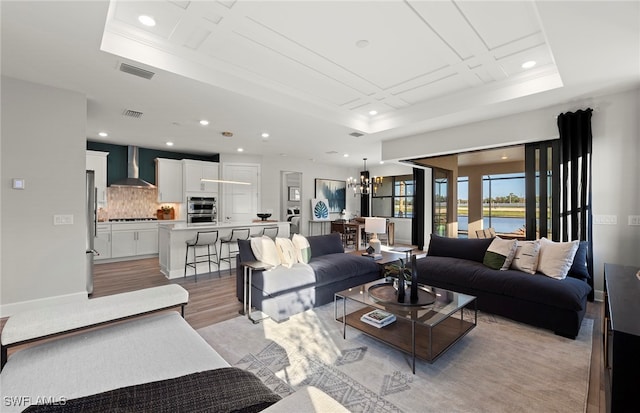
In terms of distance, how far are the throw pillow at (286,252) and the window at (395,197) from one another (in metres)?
6.68

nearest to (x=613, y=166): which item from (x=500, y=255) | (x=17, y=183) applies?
(x=500, y=255)

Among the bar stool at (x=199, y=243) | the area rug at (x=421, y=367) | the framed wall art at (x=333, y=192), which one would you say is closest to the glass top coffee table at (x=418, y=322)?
the area rug at (x=421, y=367)

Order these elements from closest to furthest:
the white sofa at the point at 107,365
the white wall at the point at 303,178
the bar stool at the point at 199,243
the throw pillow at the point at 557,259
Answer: the white sofa at the point at 107,365 → the throw pillow at the point at 557,259 → the bar stool at the point at 199,243 → the white wall at the point at 303,178

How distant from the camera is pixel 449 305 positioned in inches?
101

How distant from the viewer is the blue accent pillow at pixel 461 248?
158 inches

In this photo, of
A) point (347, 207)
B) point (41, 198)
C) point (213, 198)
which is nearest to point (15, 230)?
point (41, 198)

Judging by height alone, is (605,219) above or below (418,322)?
above

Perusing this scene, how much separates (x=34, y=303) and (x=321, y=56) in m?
4.56

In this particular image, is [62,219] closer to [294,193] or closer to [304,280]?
[304,280]

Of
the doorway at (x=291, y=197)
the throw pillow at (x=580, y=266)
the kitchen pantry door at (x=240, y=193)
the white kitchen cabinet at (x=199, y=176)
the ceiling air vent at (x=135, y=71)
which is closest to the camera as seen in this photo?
the ceiling air vent at (x=135, y=71)

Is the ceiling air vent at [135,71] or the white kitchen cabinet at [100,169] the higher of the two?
the ceiling air vent at [135,71]

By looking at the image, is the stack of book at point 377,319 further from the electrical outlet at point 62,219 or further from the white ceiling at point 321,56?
the electrical outlet at point 62,219

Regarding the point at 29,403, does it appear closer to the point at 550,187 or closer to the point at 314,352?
the point at 314,352

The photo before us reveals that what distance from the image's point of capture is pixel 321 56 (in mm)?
3201
